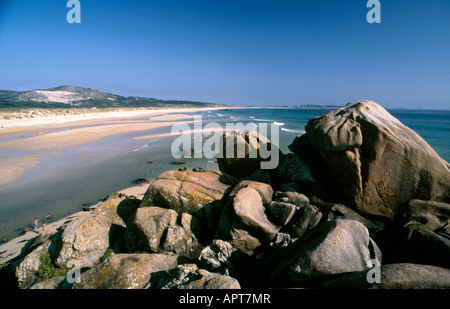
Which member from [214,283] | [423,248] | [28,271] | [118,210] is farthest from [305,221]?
[28,271]

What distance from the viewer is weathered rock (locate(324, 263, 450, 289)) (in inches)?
135

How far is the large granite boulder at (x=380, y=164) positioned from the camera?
6906 mm

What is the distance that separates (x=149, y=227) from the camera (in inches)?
262

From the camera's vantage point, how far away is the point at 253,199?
6.82 metres

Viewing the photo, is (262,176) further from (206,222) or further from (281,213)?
(206,222)

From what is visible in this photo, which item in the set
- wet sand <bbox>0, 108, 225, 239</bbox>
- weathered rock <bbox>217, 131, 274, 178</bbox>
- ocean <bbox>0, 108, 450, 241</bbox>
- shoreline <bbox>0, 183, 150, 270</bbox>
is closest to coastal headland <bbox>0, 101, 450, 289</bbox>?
shoreline <bbox>0, 183, 150, 270</bbox>

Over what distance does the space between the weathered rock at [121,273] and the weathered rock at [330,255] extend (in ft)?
10.2

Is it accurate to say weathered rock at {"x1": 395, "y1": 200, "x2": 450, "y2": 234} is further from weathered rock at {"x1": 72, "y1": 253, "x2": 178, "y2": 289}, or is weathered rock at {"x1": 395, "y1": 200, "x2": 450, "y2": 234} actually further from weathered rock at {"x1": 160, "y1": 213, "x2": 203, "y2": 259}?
weathered rock at {"x1": 72, "y1": 253, "x2": 178, "y2": 289}

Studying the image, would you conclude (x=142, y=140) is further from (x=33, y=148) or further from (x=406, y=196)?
(x=406, y=196)

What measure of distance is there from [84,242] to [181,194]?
3386 millimetres

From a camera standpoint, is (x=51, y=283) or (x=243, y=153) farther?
(x=243, y=153)

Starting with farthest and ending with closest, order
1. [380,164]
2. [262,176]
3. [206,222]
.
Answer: [262,176] → [206,222] → [380,164]
